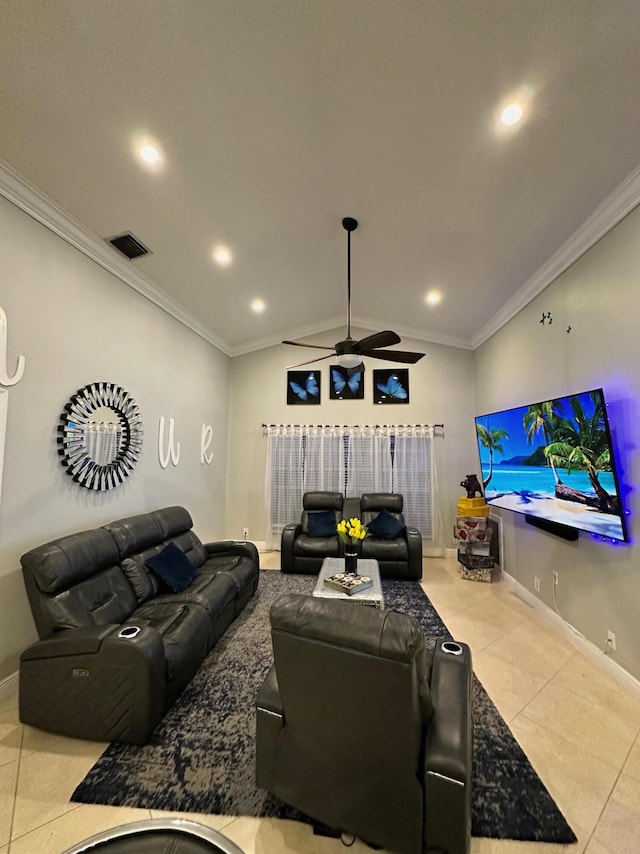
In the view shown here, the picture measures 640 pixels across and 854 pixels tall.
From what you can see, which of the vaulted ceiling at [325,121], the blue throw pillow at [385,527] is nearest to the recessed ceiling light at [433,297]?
the vaulted ceiling at [325,121]

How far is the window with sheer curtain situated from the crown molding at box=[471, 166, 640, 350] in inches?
91.5

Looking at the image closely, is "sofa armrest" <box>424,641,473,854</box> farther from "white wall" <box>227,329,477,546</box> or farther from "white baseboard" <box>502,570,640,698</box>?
"white wall" <box>227,329,477,546</box>

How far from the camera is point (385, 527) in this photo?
470 cm

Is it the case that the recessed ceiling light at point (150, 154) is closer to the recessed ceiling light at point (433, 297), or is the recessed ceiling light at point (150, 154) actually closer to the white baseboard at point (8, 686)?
the recessed ceiling light at point (433, 297)

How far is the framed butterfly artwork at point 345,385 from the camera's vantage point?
571 centimetres

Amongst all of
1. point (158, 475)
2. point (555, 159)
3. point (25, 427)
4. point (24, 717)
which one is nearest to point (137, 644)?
point (24, 717)

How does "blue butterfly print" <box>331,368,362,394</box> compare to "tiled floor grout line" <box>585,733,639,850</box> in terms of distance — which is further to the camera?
"blue butterfly print" <box>331,368,362,394</box>

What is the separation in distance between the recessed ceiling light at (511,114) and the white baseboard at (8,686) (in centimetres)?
468

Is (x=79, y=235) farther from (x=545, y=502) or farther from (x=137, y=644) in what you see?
(x=545, y=502)

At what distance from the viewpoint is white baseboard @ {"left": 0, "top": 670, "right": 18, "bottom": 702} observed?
7.30 ft

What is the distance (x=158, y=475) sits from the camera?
3.95 metres

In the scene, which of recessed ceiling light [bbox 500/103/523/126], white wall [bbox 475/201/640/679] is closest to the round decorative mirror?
recessed ceiling light [bbox 500/103/523/126]

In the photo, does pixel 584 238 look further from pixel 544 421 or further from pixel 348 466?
pixel 348 466

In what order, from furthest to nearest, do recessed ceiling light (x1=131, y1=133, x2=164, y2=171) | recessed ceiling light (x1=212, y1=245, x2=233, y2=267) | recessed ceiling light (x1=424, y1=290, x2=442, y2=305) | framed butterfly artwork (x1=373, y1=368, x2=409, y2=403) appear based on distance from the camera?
1. framed butterfly artwork (x1=373, y1=368, x2=409, y2=403)
2. recessed ceiling light (x1=424, y1=290, x2=442, y2=305)
3. recessed ceiling light (x1=212, y1=245, x2=233, y2=267)
4. recessed ceiling light (x1=131, y1=133, x2=164, y2=171)
